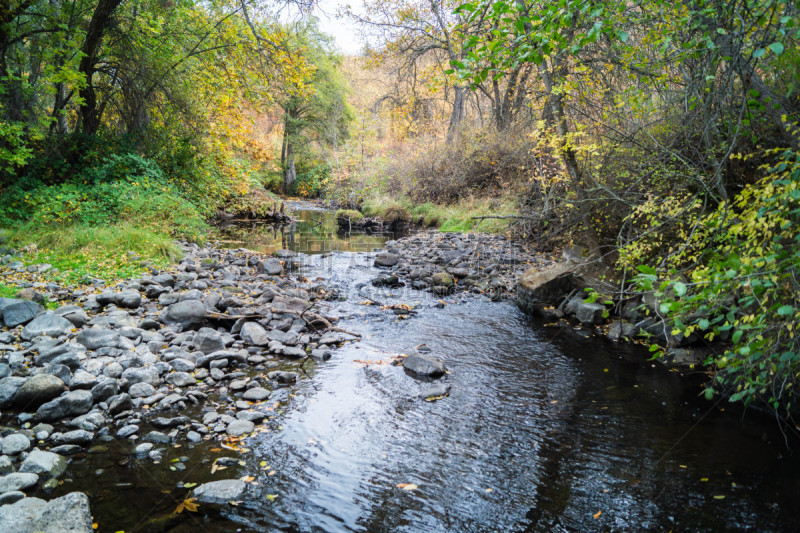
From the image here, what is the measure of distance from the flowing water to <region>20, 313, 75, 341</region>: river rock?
2292mm

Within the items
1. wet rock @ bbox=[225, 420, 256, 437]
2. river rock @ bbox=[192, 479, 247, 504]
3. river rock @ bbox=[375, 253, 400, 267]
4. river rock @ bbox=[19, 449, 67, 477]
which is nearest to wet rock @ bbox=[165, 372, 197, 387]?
wet rock @ bbox=[225, 420, 256, 437]

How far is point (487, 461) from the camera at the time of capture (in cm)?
366

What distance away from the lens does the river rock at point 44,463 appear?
314cm

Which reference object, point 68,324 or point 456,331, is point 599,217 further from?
point 68,324

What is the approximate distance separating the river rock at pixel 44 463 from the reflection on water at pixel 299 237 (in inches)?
352

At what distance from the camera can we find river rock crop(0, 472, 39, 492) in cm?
291

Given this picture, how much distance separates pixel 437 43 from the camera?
1520cm

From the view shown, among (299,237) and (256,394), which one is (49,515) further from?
(299,237)

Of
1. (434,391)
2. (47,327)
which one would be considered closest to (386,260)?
(434,391)

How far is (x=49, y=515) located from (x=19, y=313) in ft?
Result: 12.1

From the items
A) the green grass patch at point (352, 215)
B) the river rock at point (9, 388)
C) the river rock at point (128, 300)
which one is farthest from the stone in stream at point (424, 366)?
the green grass patch at point (352, 215)

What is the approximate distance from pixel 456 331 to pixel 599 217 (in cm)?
379

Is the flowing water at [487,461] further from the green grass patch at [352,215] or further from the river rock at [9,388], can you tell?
the green grass patch at [352,215]

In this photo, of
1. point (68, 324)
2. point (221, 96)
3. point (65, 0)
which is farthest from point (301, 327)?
point (65, 0)
